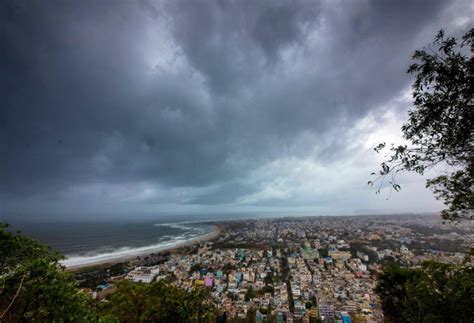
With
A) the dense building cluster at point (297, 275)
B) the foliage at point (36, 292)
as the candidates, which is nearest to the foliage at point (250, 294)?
the dense building cluster at point (297, 275)

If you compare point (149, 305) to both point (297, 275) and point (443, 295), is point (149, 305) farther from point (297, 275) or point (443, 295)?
point (297, 275)

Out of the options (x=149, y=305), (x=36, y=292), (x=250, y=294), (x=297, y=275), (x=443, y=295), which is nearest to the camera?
(x=36, y=292)

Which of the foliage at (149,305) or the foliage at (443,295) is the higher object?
Answer: the foliage at (443,295)

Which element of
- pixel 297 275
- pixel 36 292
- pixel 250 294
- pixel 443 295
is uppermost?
pixel 36 292

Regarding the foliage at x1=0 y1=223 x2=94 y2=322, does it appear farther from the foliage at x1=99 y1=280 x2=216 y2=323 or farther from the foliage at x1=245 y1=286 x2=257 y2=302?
the foliage at x1=245 y1=286 x2=257 y2=302

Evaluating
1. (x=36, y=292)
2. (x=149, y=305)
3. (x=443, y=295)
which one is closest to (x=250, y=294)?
(x=149, y=305)

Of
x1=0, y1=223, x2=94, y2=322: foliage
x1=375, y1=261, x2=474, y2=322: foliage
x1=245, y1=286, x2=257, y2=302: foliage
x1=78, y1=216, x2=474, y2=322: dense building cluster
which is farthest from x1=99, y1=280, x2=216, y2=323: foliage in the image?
x1=245, y1=286, x2=257, y2=302: foliage

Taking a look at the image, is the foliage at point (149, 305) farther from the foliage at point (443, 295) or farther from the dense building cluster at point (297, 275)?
the foliage at point (443, 295)
